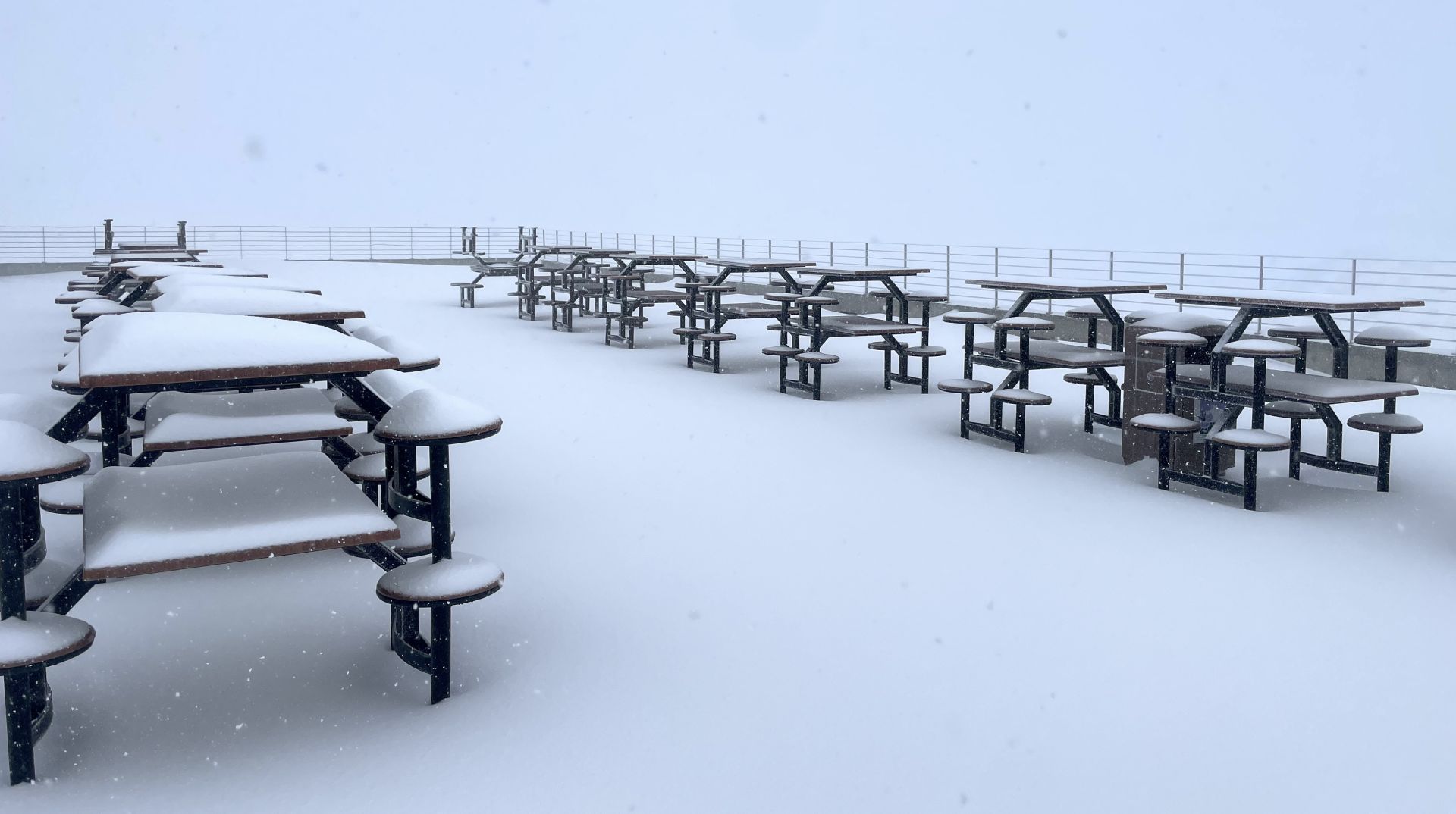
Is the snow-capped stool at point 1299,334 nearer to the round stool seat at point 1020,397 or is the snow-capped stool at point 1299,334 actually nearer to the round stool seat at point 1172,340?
the round stool seat at point 1172,340

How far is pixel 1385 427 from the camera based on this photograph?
507 centimetres

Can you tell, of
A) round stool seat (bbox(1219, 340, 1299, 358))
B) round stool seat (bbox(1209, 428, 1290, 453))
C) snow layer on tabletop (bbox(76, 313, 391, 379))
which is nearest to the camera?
snow layer on tabletop (bbox(76, 313, 391, 379))

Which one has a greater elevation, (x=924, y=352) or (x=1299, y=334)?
(x=1299, y=334)

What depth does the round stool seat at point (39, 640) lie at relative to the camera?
2.28 metres

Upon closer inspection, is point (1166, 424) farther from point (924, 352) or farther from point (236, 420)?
point (236, 420)

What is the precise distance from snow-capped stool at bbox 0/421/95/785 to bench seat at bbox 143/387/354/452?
3.27ft

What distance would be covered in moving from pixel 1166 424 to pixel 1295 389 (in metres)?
0.59

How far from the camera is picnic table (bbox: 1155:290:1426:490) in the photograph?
16.3ft

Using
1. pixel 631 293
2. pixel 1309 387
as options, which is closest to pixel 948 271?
pixel 631 293

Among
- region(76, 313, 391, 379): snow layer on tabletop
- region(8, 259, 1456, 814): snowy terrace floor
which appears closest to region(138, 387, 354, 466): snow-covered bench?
region(8, 259, 1456, 814): snowy terrace floor

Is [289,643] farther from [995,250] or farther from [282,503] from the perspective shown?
[995,250]

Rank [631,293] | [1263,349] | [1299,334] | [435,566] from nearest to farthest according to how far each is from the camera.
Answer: [435,566] → [1263,349] → [1299,334] → [631,293]

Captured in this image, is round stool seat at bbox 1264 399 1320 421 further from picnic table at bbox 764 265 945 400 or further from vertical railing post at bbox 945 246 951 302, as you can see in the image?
vertical railing post at bbox 945 246 951 302

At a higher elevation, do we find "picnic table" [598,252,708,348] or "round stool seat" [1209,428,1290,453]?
"picnic table" [598,252,708,348]
